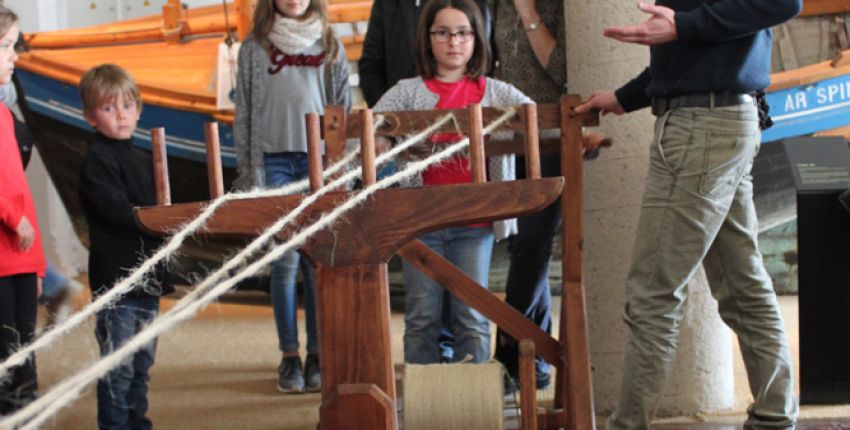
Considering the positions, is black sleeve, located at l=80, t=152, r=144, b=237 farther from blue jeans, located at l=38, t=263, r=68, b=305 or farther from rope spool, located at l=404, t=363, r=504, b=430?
blue jeans, located at l=38, t=263, r=68, b=305

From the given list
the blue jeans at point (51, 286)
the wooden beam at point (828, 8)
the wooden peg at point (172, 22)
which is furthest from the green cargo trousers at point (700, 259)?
the wooden peg at point (172, 22)

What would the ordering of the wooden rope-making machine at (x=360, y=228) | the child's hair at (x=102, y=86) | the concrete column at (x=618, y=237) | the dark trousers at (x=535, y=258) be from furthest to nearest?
the dark trousers at (x=535, y=258) → the concrete column at (x=618, y=237) → the child's hair at (x=102, y=86) → the wooden rope-making machine at (x=360, y=228)

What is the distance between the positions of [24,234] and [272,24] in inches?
41.8

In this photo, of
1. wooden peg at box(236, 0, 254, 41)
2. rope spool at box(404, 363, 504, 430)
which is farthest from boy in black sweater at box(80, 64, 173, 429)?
wooden peg at box(236, 0, 254, 41)

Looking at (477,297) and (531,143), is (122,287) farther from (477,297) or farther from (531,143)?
(477,297)

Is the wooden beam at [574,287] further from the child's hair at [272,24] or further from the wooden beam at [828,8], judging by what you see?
the wooden beam at [828,8]

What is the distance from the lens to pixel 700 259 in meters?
2.30

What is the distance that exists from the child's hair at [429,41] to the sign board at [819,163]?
0.89 metres

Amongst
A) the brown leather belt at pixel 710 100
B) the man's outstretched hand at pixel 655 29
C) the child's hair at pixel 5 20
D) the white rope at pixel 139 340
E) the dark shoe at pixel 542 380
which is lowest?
the dark shoe at pixel 542 380

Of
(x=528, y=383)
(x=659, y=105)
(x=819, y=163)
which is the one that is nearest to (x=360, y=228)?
(x=528, y=383)

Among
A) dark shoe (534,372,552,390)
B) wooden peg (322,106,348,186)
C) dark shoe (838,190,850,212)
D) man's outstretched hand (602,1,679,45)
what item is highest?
man's outstretched hand (602,1,679,45)

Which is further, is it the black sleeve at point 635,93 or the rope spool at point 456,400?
the black sleeve at point 635,93

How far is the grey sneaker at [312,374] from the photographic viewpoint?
3377 mm

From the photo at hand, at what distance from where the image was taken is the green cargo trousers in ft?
7.40
